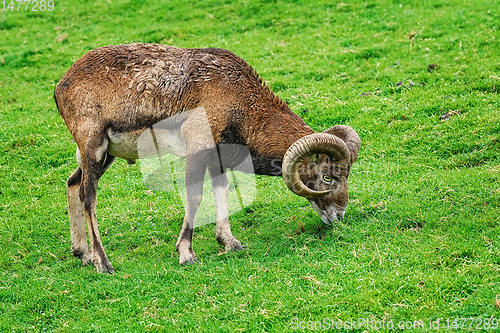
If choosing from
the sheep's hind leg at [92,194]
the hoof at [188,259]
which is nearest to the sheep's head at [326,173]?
the hoof at [188,259]

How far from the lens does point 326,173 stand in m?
8.59

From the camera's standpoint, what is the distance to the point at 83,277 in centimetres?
831

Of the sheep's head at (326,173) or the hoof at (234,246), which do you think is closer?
the sheep's head at (326,173)

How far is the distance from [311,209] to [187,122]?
2.77 meters

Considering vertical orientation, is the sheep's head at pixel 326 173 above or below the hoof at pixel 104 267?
above

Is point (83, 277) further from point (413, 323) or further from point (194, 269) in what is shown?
point (413, 323)

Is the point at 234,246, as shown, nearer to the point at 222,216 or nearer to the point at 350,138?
the point at 222,216

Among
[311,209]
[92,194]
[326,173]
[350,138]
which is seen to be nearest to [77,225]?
[92,194]

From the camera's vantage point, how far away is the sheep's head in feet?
26.7

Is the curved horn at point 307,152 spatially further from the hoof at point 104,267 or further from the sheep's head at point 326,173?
the hoof at point 104,267

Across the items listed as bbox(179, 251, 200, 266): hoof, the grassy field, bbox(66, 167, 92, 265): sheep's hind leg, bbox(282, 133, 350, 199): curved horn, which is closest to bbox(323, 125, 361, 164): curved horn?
bbox(282, 133, 350, 199): curved horn

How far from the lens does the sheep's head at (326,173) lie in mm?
8141

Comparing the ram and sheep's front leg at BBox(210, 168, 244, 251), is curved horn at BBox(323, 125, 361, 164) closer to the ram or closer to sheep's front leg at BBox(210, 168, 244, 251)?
the ram

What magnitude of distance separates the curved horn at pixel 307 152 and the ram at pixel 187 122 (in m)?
0.07
